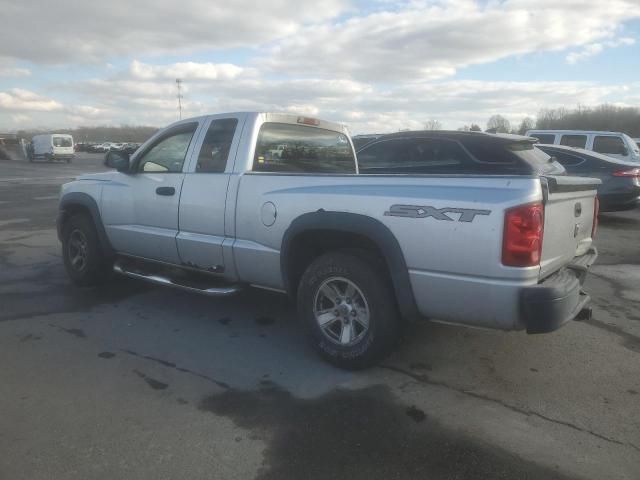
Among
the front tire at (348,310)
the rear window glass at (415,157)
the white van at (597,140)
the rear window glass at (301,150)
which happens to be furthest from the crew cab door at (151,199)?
the white van at (597,140)

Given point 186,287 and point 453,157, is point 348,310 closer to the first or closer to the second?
point 186,287

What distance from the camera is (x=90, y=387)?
11.5 feet

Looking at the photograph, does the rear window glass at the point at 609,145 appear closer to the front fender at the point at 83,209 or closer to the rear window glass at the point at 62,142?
the front fender at the point at 83,209

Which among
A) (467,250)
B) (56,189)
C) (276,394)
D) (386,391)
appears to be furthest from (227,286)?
(56,189)

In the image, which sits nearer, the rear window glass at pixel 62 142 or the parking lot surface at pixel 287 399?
the parking lot surface at pixel 287 399

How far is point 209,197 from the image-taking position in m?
4.46

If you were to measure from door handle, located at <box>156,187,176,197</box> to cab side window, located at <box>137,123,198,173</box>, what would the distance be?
0.60ft

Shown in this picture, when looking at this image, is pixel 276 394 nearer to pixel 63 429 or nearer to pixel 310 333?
pixel 310 333

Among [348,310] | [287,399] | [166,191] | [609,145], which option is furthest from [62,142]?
[287,399]

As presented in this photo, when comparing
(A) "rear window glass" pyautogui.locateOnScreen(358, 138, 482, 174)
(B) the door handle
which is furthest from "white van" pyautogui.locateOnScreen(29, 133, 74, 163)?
(B) the door handle

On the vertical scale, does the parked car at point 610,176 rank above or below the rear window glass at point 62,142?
below

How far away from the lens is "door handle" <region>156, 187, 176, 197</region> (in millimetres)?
4802

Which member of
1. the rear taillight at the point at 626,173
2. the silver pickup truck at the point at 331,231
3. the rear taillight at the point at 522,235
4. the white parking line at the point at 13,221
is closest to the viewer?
the rear taillight at the point at 522,235

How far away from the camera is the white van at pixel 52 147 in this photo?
39.0 meters
